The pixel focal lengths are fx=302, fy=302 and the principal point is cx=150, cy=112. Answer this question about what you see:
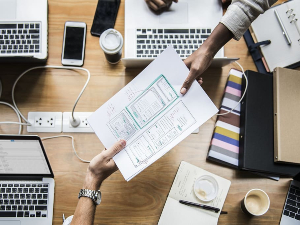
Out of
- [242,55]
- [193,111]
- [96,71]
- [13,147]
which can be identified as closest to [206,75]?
[242,55]

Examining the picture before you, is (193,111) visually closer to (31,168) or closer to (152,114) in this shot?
(152,114)

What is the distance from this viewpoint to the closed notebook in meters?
1.02

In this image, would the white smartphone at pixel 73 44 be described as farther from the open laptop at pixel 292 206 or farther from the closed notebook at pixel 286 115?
the open laptop at pixel 292 206

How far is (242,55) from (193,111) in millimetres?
390

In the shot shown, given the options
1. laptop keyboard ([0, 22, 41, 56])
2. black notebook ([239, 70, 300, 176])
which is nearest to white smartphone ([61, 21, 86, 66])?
laptop keyboard ([0, 22, 41, 56])

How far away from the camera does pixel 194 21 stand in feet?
3.67

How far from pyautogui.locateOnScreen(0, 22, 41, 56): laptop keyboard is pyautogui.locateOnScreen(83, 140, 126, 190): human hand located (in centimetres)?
45

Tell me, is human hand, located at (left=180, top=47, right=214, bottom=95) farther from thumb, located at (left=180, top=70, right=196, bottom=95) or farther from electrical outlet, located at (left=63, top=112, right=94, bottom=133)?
electrical outlet, located at (left=63, top=112, right=94, bottom=133)

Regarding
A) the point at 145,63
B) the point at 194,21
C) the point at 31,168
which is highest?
the point at 194,21

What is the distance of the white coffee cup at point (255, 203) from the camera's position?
100 centimetres

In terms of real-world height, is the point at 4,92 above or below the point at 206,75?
below

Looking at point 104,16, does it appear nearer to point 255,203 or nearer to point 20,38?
point 20,38

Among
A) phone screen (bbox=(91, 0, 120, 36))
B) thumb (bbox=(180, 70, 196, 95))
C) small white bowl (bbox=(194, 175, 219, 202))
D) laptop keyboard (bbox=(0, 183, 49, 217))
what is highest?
phone screen (bbox=(91, 0, 120, 36))

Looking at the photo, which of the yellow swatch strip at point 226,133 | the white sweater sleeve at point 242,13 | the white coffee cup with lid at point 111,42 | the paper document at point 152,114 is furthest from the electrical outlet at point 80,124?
the white sweater sleeve at point 242,13
